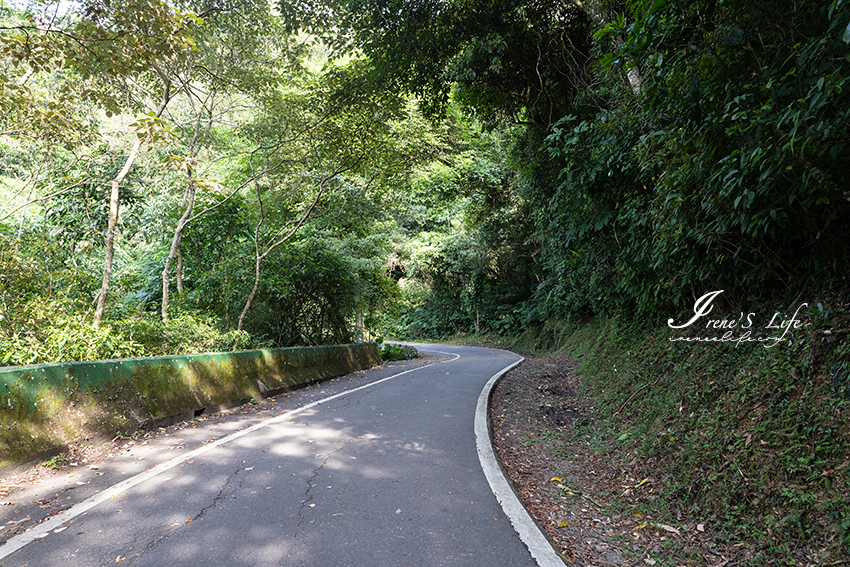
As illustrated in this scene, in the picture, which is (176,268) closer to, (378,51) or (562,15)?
(378,51)

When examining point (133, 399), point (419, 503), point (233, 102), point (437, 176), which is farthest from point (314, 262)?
point (437, 176)

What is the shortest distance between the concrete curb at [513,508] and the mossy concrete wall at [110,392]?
13.5 ft

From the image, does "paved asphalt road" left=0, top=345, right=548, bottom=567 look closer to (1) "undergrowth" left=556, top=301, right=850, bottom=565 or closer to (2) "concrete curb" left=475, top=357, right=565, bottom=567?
(2) "concrete curb" left=475, top=357, right=565, bottom=567

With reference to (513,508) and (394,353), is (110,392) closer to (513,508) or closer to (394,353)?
(513,508)

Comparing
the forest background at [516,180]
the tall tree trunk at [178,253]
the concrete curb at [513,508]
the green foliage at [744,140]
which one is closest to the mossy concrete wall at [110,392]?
the forest background at [516,180]

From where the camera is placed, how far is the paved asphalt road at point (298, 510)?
2.81m

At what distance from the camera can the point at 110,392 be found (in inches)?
208

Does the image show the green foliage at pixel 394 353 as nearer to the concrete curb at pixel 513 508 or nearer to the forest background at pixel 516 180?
the forest background at pixel 516 180

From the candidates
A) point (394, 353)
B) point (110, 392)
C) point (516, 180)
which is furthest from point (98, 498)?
point (394, 353)

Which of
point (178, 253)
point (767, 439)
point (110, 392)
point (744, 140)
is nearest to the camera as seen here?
point (767, 439)

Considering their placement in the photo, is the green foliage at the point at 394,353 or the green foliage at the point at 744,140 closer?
A: the green foliage at the point at 744,140

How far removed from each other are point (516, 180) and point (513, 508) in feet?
30.0

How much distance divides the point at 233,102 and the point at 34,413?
8.82 m

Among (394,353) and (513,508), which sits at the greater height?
(394,353)
